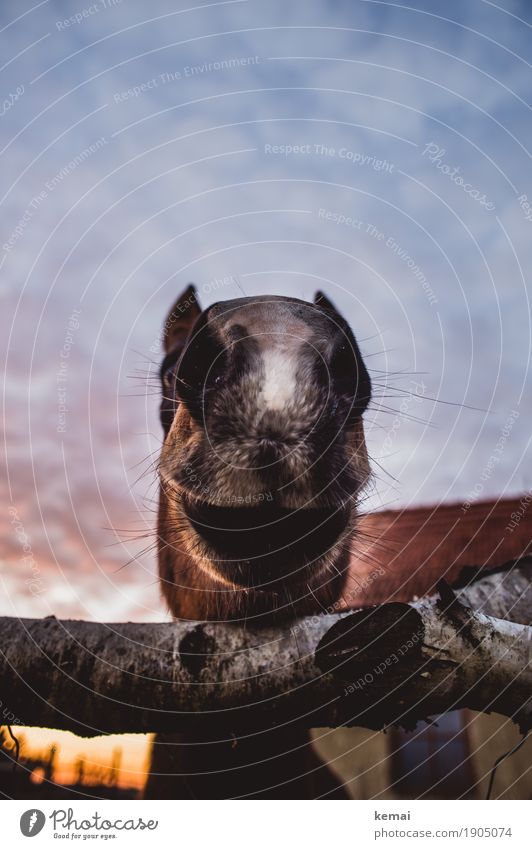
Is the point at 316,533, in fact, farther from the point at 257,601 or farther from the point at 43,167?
the point at 43,167

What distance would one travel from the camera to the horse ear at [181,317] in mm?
1627

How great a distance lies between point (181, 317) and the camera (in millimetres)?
1817

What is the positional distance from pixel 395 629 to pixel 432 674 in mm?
100

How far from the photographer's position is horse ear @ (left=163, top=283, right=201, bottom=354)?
1627mm
